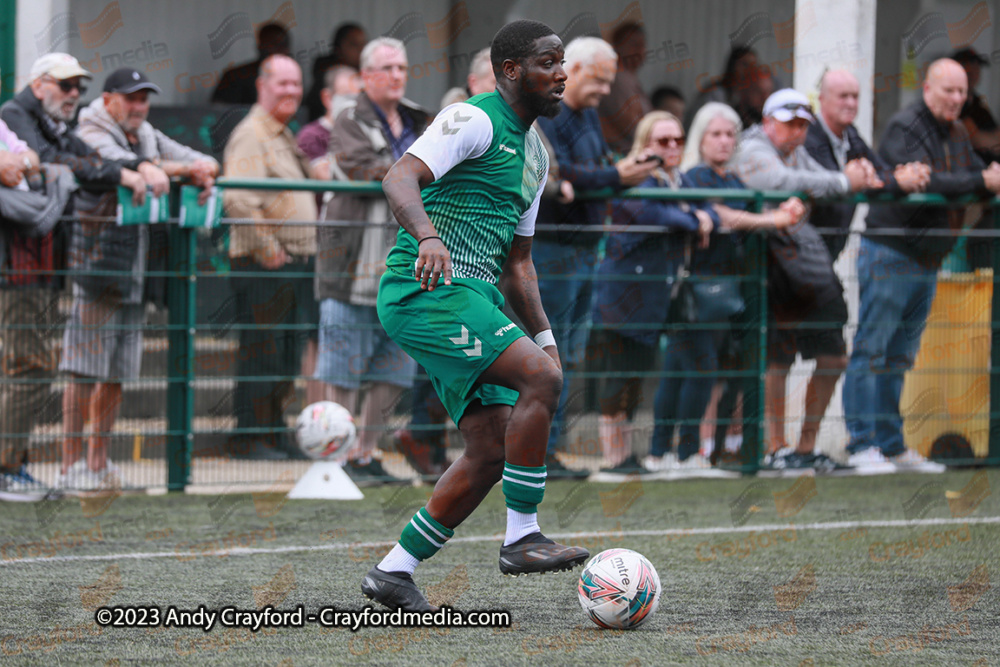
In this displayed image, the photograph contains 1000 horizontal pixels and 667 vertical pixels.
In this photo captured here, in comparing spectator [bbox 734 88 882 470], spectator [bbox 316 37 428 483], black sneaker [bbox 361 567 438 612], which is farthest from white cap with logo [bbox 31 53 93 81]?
black sneaker [bbox 361 567 438 612]

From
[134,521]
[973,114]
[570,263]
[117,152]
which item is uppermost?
[973,114]

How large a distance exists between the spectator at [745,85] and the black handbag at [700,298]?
4.00m

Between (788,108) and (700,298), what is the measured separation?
1.40 meters

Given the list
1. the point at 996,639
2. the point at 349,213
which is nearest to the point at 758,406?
the point at 349,213

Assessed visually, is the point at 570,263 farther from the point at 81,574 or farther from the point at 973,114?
the point at 973,114

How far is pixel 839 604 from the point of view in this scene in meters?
5.05

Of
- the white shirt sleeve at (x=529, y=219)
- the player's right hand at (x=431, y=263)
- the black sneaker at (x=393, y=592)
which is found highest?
the white shirt sleeve at (x=529, y=219)

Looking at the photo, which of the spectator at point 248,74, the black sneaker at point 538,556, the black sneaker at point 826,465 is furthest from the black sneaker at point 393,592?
the spectator at point 248,74

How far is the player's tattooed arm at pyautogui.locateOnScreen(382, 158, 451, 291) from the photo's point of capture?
14.6 ft

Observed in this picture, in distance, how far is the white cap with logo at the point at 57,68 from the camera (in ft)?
25.9

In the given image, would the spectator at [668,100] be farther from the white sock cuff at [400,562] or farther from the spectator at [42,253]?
the white sock cuff at [400,562]

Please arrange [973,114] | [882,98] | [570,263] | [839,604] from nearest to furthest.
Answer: [839,604]
[570,263]
[973,114]
[882,98]

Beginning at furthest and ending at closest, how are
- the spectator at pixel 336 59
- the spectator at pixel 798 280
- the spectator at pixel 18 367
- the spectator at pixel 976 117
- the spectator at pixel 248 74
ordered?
the spectator at pixel 248 74, the spectator at pixel 336 59, the spectator at pixel 976 117, the spectator at pixel 798 280, the spectator at pixel 18 367

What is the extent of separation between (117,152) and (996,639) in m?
5.65
